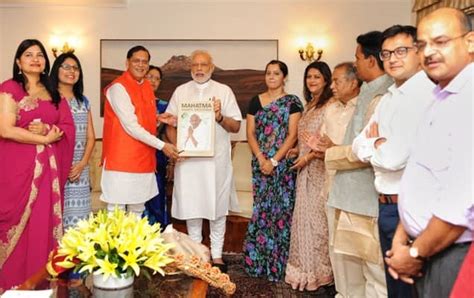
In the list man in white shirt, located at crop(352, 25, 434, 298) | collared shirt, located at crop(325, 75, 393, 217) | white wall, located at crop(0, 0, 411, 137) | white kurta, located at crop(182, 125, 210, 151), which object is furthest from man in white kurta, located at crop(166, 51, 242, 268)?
white wall, located at crop(0, 0, 411, 137)

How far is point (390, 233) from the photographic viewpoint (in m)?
1.73

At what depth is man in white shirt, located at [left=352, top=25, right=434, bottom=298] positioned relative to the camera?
1.64m

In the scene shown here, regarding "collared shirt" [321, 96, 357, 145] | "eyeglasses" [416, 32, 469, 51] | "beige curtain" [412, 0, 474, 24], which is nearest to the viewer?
"eyeglasses" [416, 32, 469, 51]

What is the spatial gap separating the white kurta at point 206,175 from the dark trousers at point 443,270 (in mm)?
1948

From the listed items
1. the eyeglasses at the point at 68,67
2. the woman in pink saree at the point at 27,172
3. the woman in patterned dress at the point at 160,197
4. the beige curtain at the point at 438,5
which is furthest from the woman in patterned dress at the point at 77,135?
the beige curtain at the point at 438,5

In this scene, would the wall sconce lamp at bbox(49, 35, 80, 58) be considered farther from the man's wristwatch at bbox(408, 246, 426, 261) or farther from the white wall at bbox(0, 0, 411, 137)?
the man's wristwatch at bbox(408, 246, 426, 261)

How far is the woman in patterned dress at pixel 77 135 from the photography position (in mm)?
2881

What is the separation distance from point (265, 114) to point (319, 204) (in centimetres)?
73

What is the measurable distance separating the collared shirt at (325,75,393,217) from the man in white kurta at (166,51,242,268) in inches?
43.0

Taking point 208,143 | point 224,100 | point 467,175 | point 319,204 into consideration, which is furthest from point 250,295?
point 467,175

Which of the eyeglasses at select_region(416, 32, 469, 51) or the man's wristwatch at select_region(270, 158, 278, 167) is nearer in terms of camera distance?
the eyeglasses at select_region(416, 32, 469, 51)

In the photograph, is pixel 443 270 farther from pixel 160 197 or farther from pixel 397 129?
pixel 160 197

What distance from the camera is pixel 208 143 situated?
10.1 feet

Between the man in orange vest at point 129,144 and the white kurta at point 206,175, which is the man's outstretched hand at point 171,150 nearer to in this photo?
the man in orange vest at point 129,144
